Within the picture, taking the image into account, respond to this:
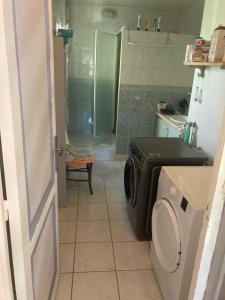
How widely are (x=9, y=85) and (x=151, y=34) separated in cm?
319

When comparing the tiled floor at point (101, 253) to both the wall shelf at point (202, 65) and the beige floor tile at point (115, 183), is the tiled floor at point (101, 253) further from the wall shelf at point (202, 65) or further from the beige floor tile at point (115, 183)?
the wall shelf at point (202, 65)

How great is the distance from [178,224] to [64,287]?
962mm

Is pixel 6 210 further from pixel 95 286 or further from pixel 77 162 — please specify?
pixel 77 162

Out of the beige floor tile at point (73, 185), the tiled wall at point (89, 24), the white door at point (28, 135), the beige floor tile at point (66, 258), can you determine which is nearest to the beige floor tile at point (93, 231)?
the beige floor tile at point (66, 258)

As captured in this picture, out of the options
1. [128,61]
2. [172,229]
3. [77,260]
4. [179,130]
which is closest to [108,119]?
[128,61]

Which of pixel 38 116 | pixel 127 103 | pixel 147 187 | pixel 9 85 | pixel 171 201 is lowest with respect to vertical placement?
pixel 147 187

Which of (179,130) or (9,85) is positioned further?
(179,130)

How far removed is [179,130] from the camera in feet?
9.30

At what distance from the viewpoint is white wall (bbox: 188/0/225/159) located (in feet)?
6.63

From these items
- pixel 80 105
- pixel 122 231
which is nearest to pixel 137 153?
pixel 122 231

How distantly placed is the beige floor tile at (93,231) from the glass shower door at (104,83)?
2308mm

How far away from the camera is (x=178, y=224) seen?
135cm

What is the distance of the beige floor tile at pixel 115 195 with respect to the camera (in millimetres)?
2844

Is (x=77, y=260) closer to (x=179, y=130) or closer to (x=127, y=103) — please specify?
(x=179, y=130)
